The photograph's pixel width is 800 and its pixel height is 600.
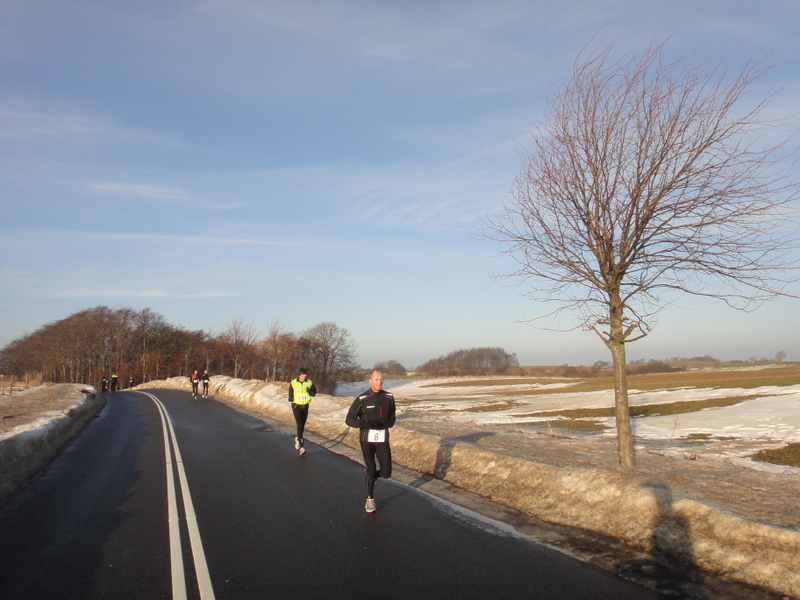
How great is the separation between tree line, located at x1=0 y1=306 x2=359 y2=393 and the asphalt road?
6843 cm

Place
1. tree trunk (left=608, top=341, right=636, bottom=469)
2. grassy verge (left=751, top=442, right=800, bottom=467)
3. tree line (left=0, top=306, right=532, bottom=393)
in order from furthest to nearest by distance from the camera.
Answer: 1. tree line (left=0, top=306, right=532, bottom=393)
2. grassy verge (left=751, top=442, right=800, bottom=467)
3. tree trunk (left=608, top=341, right=636, bottom=469)

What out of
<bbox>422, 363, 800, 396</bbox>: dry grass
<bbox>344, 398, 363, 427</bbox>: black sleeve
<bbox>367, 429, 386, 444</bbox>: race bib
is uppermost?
<bbox>344, 398, 363, 427</bbox>: black sleeve

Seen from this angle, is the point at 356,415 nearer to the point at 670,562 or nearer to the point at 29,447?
the point at 670,562

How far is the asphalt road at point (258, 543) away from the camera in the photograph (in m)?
4.82

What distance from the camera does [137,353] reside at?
9200cm

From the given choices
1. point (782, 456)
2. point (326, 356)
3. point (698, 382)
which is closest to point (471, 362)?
point (326, 356)

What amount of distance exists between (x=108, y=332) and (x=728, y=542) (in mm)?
96223

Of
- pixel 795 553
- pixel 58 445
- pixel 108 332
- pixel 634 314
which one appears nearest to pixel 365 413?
pixel 634 314

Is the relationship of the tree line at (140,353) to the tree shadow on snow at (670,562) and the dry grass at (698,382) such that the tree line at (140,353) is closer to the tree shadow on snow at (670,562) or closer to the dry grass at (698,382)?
the dry grass at (698,382)

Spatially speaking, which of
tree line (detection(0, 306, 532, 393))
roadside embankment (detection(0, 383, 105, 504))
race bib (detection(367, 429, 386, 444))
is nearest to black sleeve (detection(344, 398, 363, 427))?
race bib (detection(367, 429, 386, 444))

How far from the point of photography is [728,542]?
5.41 m

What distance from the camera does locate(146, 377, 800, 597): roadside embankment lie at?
5.04 m

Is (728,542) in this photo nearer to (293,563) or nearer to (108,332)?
(293,563)

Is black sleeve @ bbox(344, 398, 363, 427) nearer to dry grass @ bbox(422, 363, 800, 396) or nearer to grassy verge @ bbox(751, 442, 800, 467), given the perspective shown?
grassy verge @ bbox(751, 442, 800, 467)
